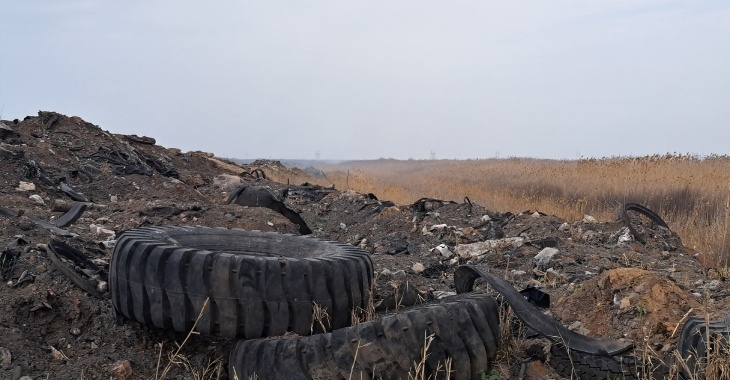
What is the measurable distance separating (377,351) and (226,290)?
3.09 feet

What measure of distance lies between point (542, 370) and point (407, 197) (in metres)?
11.5

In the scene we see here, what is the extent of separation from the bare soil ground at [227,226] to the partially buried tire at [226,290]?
202 millimetres

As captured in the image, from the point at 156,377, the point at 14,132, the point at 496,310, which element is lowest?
the point at 156,377

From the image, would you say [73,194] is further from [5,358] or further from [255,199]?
[5,358]

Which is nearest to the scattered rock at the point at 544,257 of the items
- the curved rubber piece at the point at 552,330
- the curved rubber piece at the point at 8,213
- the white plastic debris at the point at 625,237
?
the white plastic debris at the point at 625,237

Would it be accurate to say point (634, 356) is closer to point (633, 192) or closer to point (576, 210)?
point (576, 210)

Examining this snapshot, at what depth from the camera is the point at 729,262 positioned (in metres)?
6.89

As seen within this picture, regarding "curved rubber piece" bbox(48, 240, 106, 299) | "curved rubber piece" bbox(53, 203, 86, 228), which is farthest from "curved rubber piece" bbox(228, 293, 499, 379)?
"curved rubber piece" bbox(53, 203, 86, 228)

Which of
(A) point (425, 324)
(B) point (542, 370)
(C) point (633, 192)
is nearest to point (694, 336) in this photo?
(B) point (542, 370)

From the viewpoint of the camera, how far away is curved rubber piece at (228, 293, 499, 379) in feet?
11.8

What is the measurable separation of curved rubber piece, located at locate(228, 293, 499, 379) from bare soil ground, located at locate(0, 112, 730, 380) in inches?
10.9

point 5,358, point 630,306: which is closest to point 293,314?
point 5,358

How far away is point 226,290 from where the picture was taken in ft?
13.0

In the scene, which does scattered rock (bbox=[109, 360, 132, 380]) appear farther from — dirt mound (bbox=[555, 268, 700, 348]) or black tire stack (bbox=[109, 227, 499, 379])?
dirt mound (bbox=[555, 268, 700, 348])
